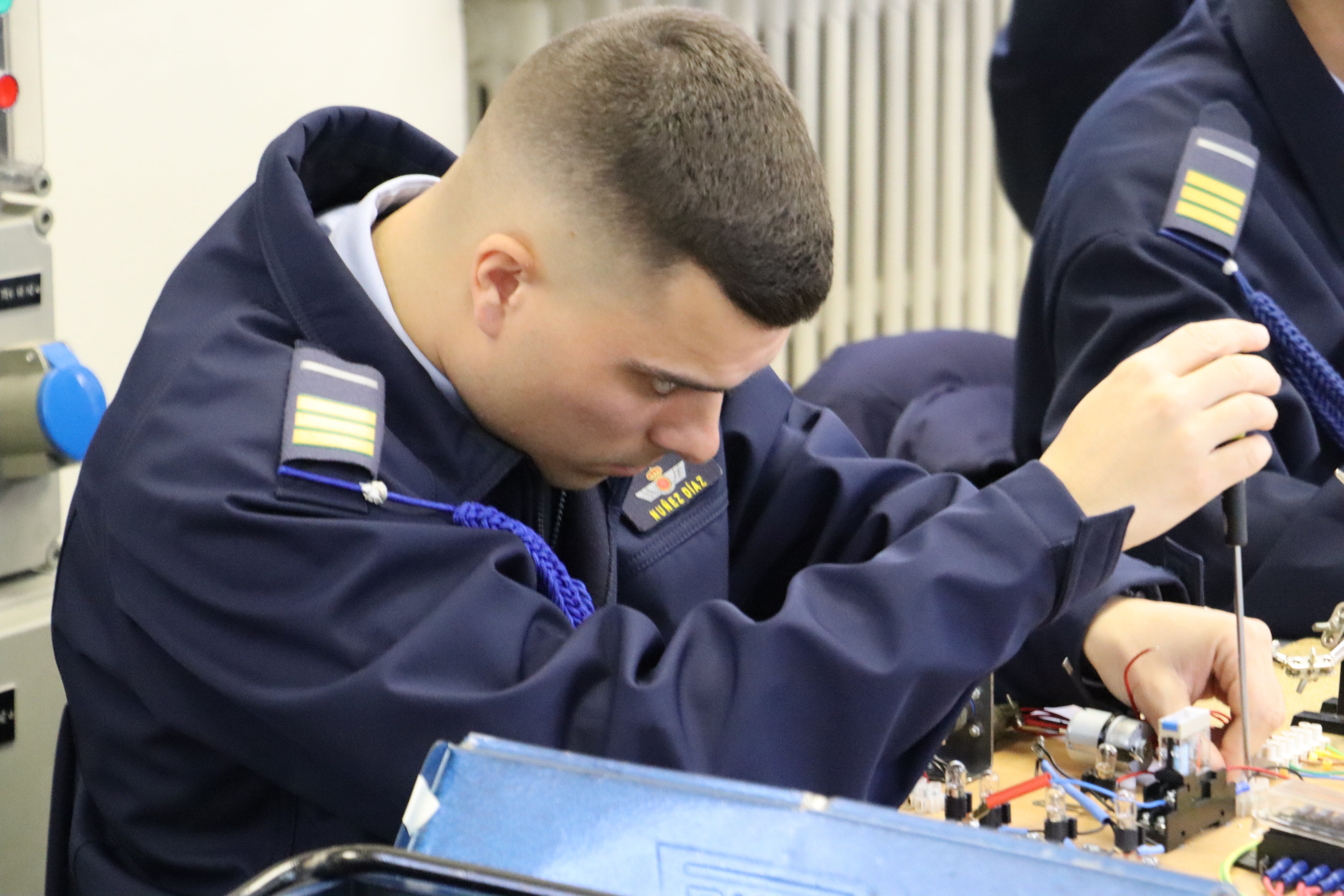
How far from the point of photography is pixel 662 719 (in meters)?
0.92

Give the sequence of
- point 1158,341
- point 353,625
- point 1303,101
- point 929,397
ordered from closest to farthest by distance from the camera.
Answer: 1. point 353,625
2. point 1158,341
3. point 1303,101
4. point 929,397

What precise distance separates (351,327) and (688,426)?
24 cm

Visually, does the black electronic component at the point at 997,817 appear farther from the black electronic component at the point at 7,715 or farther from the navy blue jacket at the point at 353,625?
the black electronic component at the point at 7,715

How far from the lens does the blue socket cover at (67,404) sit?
3.89ft

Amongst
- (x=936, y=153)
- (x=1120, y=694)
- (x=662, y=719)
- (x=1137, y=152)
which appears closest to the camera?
(x=662, y=719)

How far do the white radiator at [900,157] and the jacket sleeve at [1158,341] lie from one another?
47.0 inches

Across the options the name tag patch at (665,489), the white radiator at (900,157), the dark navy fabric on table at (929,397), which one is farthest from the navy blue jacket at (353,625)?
the white radiator at (900,157)

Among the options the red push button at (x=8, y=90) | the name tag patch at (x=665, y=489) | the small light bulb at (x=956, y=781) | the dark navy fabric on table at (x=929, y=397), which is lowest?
the dark navy fabric on table at (x=929, y=397)

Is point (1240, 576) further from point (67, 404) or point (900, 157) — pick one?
point (900, 157)

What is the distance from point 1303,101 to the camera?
1.64 m

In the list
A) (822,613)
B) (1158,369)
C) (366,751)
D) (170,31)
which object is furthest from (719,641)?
(170,31)

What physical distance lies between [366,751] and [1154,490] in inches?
21.1

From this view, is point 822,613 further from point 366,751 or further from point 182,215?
point 182,215

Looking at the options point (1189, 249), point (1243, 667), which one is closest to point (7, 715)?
point (1243, 667)
